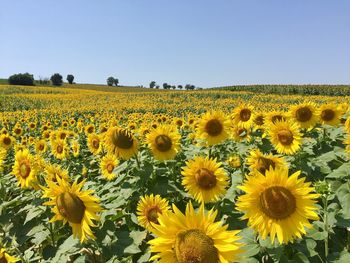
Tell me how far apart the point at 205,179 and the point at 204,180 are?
1 cm

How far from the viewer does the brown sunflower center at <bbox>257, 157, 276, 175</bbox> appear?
3.68 metres

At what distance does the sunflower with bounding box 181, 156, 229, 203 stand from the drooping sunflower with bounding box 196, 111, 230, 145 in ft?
5.81

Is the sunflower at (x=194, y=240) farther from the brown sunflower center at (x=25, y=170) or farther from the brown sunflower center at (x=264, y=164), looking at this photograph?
the brown sunflower center at (x=25, y=170)

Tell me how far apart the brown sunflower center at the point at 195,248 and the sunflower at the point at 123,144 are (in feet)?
8.12

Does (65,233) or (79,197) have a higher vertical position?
(79,197)

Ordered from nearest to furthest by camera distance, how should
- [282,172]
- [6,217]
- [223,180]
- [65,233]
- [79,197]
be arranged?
[282,172]
[79,197]
[223,180]
[65,233]
[6,217]

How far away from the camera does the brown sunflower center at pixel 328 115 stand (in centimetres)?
588

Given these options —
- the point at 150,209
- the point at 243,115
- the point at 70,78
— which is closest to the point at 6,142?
the point at 243,115

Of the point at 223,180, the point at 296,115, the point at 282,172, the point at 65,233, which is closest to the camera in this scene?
the point at 282,172

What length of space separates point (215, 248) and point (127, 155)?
8.44 ft

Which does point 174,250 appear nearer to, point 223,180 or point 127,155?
point 223,180

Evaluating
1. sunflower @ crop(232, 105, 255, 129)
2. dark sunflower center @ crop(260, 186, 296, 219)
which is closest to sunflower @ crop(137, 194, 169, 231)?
dark sunflower center @ crop(260, 186, 296, 219)

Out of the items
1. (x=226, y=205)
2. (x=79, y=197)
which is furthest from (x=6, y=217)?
(x=226, y=205)

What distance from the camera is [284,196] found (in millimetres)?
2416
